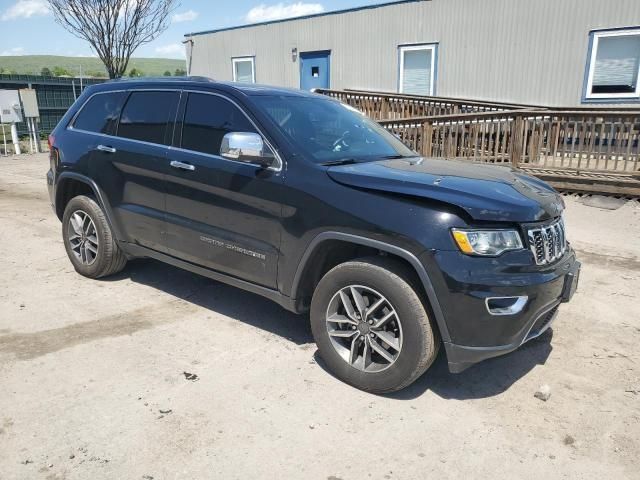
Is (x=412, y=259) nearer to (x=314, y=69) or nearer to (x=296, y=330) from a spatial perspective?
(x=296, y=330)

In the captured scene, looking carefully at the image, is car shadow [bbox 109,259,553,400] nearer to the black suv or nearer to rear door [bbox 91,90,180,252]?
the black suv

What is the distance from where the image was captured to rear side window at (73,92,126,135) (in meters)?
4.72

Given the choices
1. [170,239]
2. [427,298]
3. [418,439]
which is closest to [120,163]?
[170,239]

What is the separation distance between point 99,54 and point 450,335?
1886 cm

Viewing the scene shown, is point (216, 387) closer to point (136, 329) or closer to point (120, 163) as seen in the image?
point (136, 329)

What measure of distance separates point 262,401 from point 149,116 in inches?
102

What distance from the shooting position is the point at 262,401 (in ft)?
10.2

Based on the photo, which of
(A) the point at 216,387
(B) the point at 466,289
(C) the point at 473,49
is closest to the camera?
(B) the point at 466,289

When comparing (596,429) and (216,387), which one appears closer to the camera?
(596,429)

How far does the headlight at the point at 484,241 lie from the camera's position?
9.23ft

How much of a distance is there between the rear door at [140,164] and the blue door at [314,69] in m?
12.7

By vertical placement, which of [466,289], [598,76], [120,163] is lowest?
[466,289]

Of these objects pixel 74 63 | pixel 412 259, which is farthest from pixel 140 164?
pixel 74 63

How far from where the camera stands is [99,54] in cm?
1827
